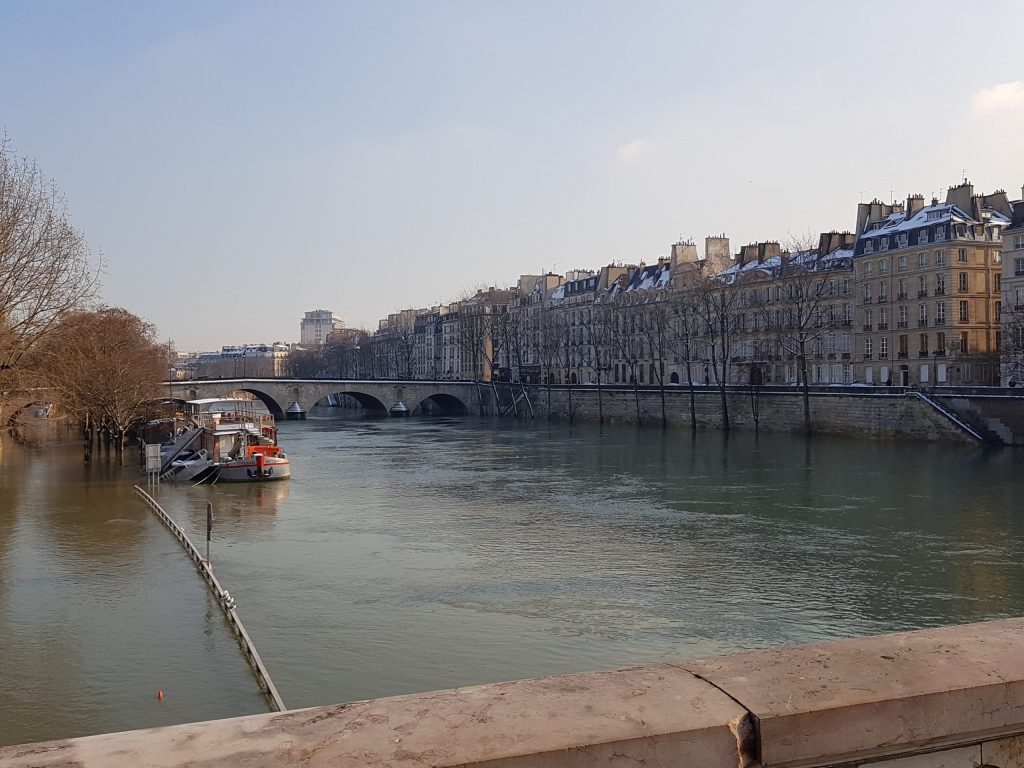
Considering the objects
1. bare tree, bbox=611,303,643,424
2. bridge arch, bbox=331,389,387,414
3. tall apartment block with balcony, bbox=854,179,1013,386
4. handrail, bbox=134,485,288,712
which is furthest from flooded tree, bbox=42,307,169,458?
bare tree, bbox=611,303,643,424

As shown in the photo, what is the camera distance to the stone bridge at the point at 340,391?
246 ft

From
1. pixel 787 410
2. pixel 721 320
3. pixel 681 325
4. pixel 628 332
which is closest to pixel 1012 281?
pixel 787 410

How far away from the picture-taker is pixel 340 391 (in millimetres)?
79062

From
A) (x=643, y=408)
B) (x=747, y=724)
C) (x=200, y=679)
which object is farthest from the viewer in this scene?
(x=643, y=408)

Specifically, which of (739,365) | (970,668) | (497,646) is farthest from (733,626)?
(739,365)

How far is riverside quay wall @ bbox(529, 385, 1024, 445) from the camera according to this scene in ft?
134

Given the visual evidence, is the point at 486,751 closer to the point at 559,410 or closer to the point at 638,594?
the point at 638,594

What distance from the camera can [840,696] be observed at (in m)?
3.07

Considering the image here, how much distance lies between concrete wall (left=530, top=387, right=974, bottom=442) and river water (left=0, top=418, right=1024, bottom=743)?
1044 cm

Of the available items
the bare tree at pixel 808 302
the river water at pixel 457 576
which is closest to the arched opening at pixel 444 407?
the bare tree at pixel 808 302

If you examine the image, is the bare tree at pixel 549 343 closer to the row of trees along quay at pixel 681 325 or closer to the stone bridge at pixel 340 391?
the row of trees along quay at pixel 681 325

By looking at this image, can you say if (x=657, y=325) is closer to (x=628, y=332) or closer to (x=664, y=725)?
(x=628, y=332)

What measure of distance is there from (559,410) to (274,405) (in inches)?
929

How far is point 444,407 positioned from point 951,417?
50668 millimetres
